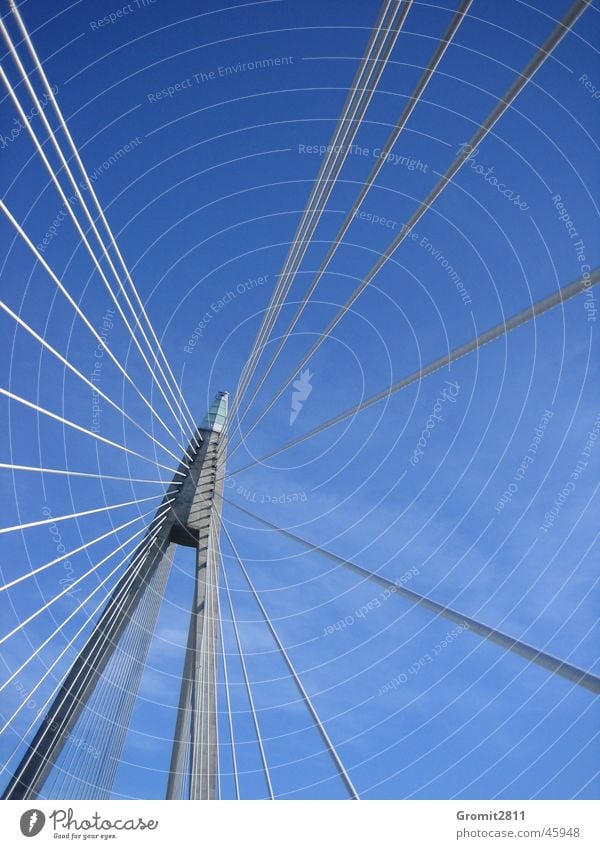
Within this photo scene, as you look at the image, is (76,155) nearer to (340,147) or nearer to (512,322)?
(340,147)

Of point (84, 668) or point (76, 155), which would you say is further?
point (84, 668)

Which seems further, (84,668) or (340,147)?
(84,668)

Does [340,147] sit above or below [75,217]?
above

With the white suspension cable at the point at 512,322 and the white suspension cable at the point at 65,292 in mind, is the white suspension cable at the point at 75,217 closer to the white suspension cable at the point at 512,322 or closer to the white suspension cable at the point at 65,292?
the white suspension cable at the point at 65,292

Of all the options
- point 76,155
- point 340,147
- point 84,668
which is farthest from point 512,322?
point 84,668

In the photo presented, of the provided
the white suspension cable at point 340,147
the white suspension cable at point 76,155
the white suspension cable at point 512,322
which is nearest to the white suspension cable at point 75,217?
the white suspension cable at point 76,155

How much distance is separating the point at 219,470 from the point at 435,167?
22.8 ft

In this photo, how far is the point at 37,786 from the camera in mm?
9695

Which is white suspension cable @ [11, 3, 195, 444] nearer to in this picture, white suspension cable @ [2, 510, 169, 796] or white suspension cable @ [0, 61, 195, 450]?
white suspension cable @ [0, 61, 195, 450]

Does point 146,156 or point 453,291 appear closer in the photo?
point 146,156

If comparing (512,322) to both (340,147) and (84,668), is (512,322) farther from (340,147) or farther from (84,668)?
(84,668)
